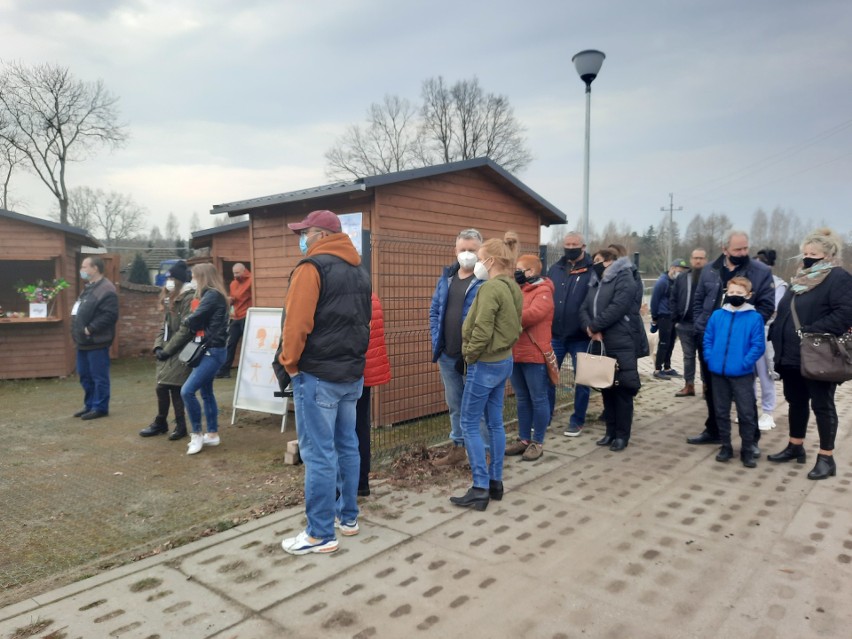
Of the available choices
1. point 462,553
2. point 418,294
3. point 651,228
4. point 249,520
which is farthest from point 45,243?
point 651,228

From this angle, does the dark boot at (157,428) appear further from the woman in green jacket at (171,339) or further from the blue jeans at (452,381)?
the blue jeans at (452,381)

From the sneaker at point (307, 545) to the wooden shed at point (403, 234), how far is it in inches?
99.1

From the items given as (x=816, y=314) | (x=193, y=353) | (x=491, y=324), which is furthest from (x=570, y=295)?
(x=193, y=353)

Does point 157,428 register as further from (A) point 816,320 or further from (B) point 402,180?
(A) point 816,320

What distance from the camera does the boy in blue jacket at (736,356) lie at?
16.1 feet

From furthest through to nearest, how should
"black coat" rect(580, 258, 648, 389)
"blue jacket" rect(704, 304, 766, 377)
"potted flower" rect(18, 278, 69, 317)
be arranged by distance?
1. "potted flower" rect(18, 278, 69, 317)
2. "black coat" rect(580, 258, 648, 389)
3. "blue jacket" rect(704, 304, 766, 377)

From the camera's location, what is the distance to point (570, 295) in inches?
237

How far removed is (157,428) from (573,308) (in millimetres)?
4661

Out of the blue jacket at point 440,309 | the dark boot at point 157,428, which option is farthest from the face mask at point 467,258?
the dark boot at point 157,428

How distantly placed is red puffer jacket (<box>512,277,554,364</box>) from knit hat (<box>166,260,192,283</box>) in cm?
345

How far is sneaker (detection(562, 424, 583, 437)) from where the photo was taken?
5.95 m

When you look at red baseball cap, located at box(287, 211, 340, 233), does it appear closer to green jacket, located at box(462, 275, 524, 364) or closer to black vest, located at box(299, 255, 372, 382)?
black vest, located at box(299, 255, 372, 382)

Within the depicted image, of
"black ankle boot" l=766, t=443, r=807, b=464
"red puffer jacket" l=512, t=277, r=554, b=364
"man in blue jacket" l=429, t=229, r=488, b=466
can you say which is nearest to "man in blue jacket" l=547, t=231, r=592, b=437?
"red puffer jacket" l=512, t=277, r=554, b=364

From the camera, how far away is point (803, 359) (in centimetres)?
448
